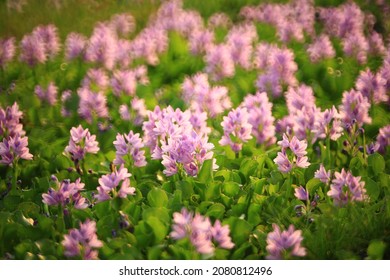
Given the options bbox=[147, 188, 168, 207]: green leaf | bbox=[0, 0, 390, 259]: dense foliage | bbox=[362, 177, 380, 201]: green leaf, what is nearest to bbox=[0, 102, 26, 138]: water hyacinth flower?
bbox=[0, 0, 390, 259]: dense foliage

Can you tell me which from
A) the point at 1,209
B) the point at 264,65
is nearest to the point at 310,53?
the point at 264,65

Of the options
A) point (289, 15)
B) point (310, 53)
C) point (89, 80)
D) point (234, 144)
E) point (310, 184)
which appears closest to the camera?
point (310, 184)

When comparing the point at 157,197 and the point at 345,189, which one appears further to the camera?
the point at 157,197

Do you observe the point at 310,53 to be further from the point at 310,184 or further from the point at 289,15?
the point at 310,184

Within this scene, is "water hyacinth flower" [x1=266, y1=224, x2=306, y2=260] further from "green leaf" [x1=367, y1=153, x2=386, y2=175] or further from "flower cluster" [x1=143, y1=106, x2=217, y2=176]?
"green leaf" [x1=367, y1=153, x2=386, y2=175]

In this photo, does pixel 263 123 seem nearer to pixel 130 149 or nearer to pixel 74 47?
pixel 130 149

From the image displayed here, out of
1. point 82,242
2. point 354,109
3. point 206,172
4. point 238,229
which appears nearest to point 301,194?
point 238,229
